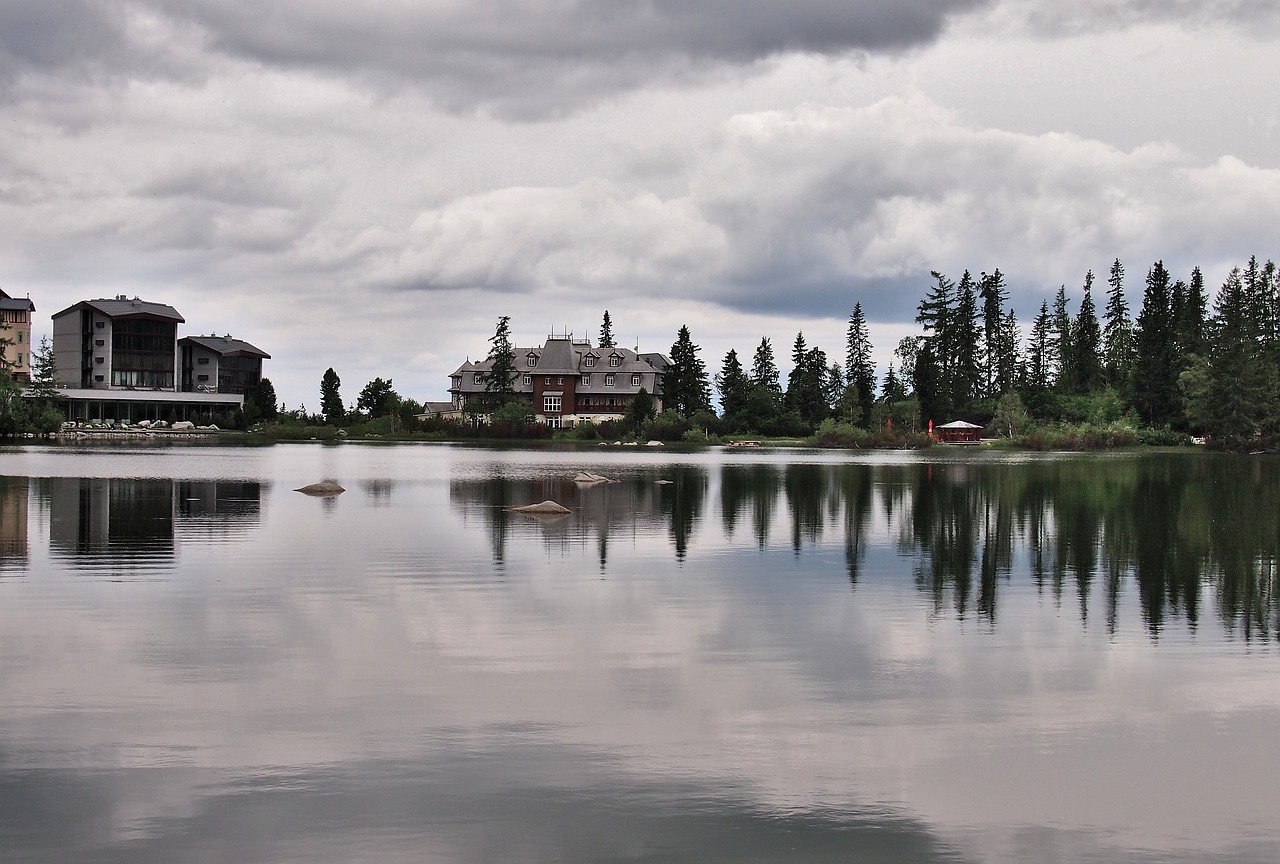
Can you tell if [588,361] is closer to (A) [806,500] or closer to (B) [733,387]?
(B) [733,387]

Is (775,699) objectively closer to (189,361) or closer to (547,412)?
(547,412)

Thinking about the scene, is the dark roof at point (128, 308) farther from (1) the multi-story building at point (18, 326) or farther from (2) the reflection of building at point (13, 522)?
(2) the reflection of building at point (13, 522)

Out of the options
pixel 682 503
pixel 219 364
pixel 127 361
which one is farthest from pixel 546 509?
pixel 219 364

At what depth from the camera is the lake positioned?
9.37 metres

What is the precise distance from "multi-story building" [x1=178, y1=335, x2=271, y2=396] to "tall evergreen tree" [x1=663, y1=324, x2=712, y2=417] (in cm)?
6384

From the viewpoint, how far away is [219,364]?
17112 cm

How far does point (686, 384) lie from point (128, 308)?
244 ft

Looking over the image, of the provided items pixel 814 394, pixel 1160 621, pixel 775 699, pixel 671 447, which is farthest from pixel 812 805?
pixel 814 394

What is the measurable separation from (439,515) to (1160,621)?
2300 centimetres

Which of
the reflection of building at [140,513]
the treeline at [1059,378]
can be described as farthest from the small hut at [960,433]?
the reflection of building at [140,513]

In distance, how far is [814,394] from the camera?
137250 millimetres

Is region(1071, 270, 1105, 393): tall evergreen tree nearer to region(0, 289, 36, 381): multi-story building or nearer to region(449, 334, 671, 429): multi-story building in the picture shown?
region(449, 334, 671, 429): multi-story building

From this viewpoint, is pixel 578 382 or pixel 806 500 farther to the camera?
pixel 578 382

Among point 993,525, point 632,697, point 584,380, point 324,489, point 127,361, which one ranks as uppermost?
point 127,361
